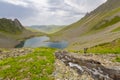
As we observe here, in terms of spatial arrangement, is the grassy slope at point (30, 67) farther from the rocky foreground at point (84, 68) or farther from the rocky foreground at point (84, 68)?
the rocky foreground at point (84, 68)

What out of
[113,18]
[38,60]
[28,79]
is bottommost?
[28,79]

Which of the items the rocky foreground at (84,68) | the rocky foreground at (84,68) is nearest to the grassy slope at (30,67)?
the rocky foreground at (84,68)

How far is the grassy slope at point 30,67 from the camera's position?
24656 mm

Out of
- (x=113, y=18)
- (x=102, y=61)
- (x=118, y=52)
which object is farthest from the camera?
(x=113, y=18)

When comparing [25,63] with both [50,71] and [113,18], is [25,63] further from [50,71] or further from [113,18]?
[113,18]

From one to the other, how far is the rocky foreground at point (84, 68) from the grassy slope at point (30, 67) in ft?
3.04

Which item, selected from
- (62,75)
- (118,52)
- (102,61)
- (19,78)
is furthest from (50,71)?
(118,52)

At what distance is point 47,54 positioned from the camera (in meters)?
28.8

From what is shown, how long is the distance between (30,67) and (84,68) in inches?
222

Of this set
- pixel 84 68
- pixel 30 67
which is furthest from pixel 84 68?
pixel 30 67

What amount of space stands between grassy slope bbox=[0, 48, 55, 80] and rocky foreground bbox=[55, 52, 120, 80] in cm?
93

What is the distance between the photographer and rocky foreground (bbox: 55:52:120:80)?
25381 millimetres

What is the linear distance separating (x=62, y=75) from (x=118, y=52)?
13425 millimetres

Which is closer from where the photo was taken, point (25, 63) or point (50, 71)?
point (50, 71)
